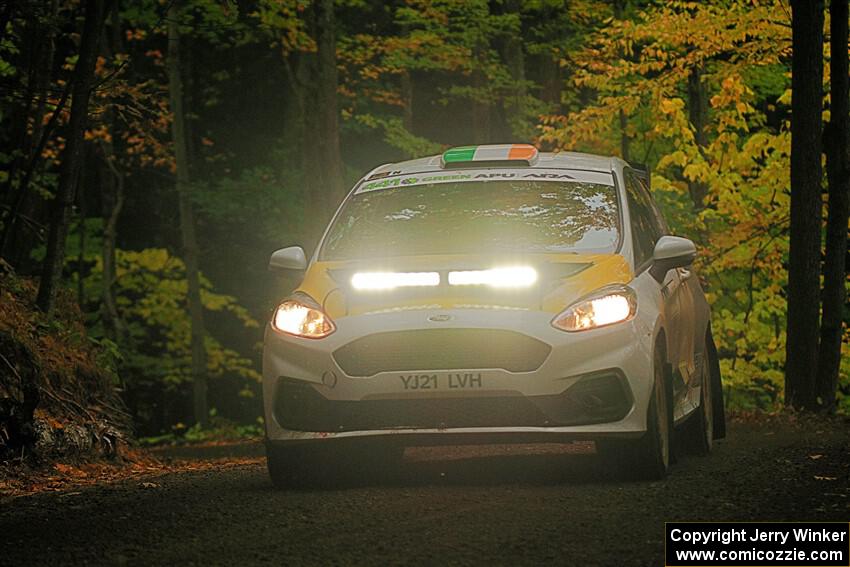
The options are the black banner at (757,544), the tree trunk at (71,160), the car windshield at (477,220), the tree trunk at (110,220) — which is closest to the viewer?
the black banner at (757,544)

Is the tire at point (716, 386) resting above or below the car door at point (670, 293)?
below

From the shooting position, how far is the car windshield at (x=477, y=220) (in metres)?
9.69

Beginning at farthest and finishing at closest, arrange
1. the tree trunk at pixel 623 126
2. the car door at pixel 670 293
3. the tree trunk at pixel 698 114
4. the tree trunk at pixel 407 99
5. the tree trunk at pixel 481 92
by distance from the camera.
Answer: the tree trunk at pixel 407 99 < the tree trunk at pixel 481 92 < the tree trunk at pixel 698 114 < the tree trunk at pixel 623 126 < the car door at pixel 670 293

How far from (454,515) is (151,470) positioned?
6026 mm

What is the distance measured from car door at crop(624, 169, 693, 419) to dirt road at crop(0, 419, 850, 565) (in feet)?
1.98

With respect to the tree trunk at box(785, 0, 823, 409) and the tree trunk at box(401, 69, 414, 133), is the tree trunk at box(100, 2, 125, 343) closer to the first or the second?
the tree trunk at box(401, 69, 414, 133)

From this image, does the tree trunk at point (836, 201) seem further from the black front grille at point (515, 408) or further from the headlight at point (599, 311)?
the black front grille at point (515, 408)

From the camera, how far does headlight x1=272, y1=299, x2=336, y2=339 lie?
9008 millimetres

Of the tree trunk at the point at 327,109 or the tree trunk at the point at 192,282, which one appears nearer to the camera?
the tree trunk at the point at 327,109

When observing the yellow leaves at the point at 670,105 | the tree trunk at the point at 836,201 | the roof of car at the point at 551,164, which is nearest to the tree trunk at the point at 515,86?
the yellow leaves at the point at 670,105

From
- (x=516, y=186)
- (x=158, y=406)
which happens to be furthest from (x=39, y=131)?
(x=158, y=406)

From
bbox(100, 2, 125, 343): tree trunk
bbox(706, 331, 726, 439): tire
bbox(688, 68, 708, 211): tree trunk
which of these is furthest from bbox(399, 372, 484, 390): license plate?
bbox(100, 2, 125, 343): tree trunk

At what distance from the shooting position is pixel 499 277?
8914 millimetres

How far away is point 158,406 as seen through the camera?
40.4m
